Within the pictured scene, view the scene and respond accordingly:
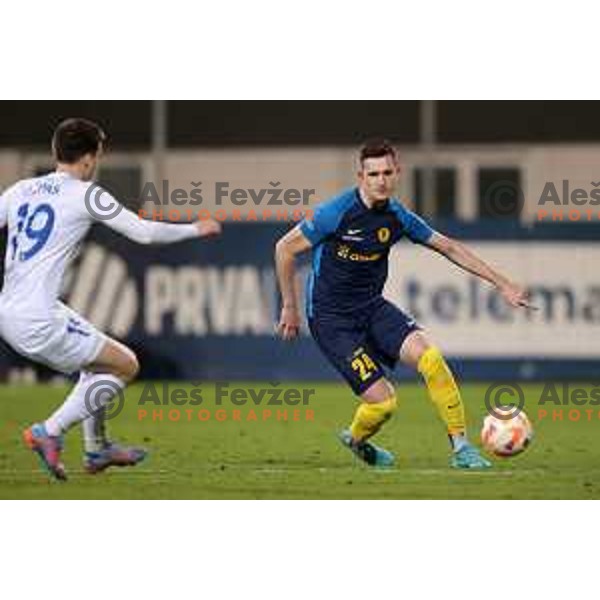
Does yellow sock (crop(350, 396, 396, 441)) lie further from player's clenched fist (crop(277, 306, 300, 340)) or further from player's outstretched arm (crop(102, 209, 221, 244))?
player's outstretched arm (crop(102, 209, 221, 244))

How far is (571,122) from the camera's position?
86.3 feet

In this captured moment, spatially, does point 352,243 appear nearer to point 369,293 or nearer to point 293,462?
point 369,293

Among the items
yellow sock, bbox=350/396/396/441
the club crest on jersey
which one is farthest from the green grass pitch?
the club crest on jersey

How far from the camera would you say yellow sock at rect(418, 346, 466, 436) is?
10984 millimetres

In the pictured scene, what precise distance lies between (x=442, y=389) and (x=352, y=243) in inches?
42.8

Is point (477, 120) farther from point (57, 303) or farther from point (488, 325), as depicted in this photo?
point (57, 303)

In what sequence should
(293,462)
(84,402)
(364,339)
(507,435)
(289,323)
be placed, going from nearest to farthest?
(84,402) < (289,323) < (507,435) < (364,339) < (293,462)

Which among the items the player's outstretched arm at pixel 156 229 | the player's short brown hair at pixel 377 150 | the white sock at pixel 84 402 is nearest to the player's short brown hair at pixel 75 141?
the player's outstretched arm at pixel 156 229

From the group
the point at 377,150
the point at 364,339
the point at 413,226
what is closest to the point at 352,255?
the point at 413,226

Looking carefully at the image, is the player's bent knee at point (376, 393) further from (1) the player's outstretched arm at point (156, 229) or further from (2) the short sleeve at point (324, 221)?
(1) the player's outstretched arm at point (156, 229)

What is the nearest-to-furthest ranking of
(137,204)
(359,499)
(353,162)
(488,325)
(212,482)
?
1. (359,499)
2. (212,482)
3. (488,325)
4. (137,204)
5. (353,162)

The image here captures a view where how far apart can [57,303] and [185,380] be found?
9.00m

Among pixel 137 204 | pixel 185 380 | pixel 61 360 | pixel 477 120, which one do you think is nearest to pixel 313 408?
pixel 185 380

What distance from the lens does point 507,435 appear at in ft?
36.9
